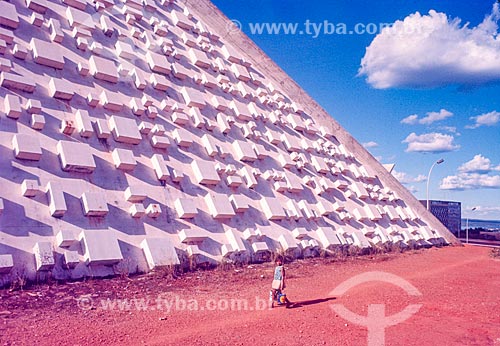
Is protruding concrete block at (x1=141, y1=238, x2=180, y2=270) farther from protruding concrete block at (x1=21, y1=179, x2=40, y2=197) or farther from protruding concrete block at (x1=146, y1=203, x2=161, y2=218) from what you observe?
protruding concrete block at (x1=21, y1=179, x2=40, y2=197)

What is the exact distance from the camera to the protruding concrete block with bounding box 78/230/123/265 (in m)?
5.35

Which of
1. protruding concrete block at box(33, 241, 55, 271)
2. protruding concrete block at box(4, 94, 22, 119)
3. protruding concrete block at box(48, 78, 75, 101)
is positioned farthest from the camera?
protruding concrete block at box(48, 78, 75, 101)

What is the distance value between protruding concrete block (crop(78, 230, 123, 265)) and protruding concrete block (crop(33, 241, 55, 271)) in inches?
16.7

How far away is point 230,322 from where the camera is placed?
4.33m

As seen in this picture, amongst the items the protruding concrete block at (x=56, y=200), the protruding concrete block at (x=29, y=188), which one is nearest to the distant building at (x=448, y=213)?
the protruding concrete block at (x=56, y=200)

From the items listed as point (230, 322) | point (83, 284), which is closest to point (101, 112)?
point (83, 284)

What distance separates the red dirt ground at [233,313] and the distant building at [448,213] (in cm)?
1714

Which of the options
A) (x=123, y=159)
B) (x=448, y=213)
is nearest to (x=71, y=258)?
(x=123, y=159)

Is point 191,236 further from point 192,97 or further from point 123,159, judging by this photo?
point 192,97

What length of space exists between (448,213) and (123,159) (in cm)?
2194

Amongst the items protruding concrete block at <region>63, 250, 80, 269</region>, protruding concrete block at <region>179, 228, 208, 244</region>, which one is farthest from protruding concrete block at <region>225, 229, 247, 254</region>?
protruding concrete block at <region>63, 250, 80, 269</region>

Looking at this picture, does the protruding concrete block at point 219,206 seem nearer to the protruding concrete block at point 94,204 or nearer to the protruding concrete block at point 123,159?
the protruding concrete block at point 123,159

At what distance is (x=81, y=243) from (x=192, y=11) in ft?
27.8

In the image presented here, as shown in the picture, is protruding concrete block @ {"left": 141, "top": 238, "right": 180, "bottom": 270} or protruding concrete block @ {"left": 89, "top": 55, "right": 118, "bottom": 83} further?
protruding concrete block @ {"left": 89, "top": 55, "right": 118, "bottom": 83}
